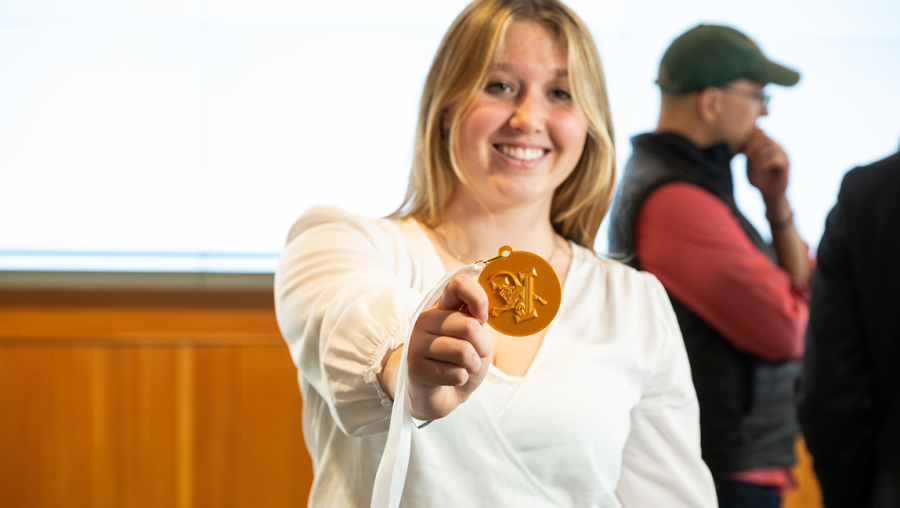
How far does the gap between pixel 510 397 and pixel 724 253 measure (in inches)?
12.3

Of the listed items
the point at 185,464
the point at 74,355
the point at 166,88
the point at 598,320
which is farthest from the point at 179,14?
the point at 598,320

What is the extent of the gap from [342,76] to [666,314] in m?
0.54

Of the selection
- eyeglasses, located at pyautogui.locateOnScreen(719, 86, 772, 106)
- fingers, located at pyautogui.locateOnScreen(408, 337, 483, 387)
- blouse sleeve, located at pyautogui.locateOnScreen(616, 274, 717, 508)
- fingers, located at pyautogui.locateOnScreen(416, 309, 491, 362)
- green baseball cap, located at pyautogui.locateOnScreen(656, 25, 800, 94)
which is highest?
green baseball cap, located at pyautogui.locateOnScreen(656, 25, 800, 94)

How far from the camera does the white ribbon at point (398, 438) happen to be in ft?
1.32

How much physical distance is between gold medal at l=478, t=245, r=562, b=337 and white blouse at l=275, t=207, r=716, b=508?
64 mm

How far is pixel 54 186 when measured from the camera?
3.46 feet

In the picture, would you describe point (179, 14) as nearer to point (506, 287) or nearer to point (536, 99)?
point (536, 99)

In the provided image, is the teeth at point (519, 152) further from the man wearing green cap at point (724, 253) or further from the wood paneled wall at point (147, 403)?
the wood paneled wall at point (147, 403)

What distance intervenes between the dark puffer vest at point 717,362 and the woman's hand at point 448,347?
38 cm

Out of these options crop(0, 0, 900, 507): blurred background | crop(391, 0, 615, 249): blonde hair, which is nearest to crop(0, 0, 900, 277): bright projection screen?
crop(0, 0, 900, 507): blurred background

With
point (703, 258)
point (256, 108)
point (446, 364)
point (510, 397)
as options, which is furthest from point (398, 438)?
point (256, 108)

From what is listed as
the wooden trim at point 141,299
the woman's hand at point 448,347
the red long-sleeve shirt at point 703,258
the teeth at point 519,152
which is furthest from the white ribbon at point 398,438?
the wooden trim at point 141,299

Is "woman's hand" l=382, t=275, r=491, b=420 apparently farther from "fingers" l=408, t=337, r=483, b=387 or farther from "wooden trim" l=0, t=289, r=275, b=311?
"wooden trim" l=0, t=289, r=275, b=311

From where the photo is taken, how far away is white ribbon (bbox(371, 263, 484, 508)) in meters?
0.40
